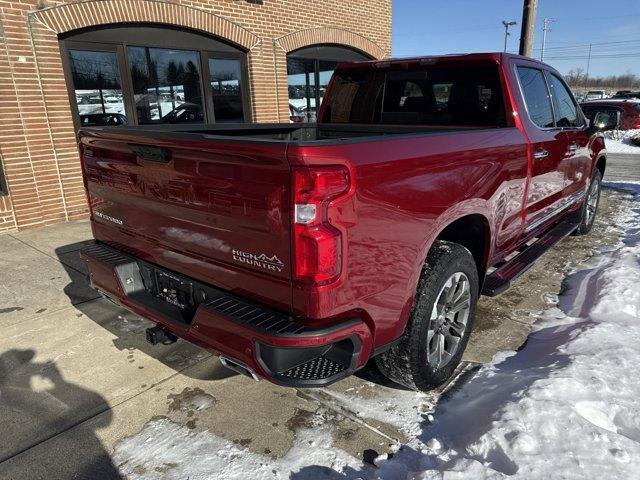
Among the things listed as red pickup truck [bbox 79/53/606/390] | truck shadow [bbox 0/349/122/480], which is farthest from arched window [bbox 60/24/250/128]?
truck shadow [bbox 0/349/122/480]

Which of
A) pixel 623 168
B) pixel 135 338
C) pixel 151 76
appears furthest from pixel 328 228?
pixel 623 168

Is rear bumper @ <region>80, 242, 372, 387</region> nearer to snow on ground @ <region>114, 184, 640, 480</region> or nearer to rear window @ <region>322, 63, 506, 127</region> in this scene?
snow on ground @ <region>114, 184, 640, 480</region>

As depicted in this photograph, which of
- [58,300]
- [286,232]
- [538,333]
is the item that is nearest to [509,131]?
[538,333]

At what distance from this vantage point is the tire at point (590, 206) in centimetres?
588

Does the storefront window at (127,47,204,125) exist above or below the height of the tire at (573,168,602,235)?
above

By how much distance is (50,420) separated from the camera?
8.99ft

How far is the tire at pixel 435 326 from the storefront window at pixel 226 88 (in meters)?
6.78

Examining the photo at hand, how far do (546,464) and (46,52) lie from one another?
7.02 metres

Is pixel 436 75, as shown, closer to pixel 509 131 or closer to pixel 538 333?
pixel 509 131

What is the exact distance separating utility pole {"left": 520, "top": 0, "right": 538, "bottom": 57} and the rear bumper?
947cm

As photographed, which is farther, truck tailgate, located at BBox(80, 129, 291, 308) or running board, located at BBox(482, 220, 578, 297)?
running board, located at BBox(482, 220, 578, 297)

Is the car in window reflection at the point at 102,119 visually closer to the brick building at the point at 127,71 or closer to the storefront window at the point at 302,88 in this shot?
the brick building at the point at 127,71

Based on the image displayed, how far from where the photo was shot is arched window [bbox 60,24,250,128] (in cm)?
687

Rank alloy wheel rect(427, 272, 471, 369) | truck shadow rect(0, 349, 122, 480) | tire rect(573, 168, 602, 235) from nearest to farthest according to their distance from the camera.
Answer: truck shadow rect(0, 349, 122, 480) < alloy wheel rect(427, 272, 471, 369) < tire rect(573, 168, 602, 235)
